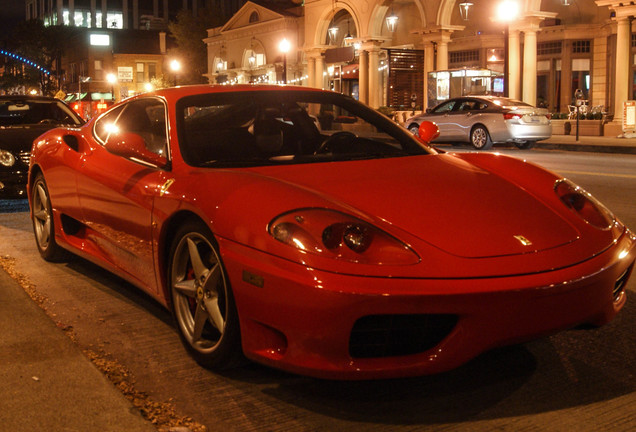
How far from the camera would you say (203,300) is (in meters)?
3.65

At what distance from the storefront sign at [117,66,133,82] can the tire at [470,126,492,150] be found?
6447cm

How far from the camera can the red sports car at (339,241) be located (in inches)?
118

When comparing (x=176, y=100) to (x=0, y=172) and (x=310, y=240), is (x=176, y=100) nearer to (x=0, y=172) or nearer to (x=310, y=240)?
(x=310, y=240)

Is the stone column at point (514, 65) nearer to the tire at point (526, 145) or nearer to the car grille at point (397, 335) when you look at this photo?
the tire at point (526, 145)

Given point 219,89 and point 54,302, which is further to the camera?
point 54,302

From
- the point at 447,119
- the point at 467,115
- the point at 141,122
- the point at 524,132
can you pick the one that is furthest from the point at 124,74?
the point at 141,122

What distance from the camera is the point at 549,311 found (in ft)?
10.1

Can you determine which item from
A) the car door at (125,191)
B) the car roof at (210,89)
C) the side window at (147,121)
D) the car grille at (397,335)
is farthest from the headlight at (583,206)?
the side window at (147,121)

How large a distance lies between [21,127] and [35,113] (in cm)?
93

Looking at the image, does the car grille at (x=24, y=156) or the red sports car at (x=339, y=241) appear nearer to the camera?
the red sports car at (x=339, y=241)

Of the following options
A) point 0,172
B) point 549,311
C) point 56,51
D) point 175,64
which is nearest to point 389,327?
point 549,311

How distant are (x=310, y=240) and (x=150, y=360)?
1.25 metres

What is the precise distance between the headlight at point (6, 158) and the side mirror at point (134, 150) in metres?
5.54

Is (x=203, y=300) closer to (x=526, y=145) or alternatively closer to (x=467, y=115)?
(x=467, y=115)
